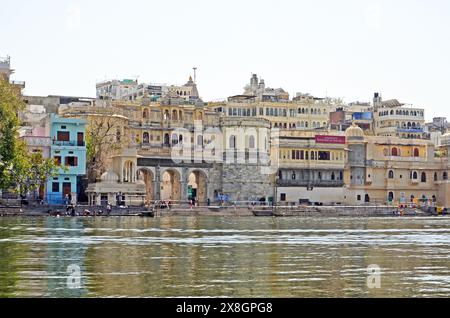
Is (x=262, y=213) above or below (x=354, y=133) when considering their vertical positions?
below

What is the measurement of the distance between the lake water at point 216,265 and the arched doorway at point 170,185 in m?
47.0

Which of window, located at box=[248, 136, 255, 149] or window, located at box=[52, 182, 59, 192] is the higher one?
window, located at box=[248, 136, 255, 149]

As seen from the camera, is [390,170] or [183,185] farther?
[390,170]

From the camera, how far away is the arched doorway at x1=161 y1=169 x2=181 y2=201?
308 feet

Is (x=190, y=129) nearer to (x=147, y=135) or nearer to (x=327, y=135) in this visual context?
(x=147, y=135)

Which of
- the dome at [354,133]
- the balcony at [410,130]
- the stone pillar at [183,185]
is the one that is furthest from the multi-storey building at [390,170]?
the stone pillar at [183,185]

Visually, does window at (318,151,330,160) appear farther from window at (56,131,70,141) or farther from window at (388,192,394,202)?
window at (56,131,70,141)

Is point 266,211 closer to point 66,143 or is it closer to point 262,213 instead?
point 262,213

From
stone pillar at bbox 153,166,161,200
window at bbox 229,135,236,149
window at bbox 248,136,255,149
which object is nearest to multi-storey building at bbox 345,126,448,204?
window at bbox 248,136,255,149

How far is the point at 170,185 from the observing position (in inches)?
3996

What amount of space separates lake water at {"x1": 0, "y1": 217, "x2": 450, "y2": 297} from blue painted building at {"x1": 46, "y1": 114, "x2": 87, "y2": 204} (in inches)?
1338

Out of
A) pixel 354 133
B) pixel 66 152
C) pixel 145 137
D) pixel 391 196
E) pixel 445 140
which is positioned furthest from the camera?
pixel 445 140

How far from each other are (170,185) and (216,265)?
72.3m

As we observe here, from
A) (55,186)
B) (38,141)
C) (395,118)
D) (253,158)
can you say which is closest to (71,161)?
(55,186)
